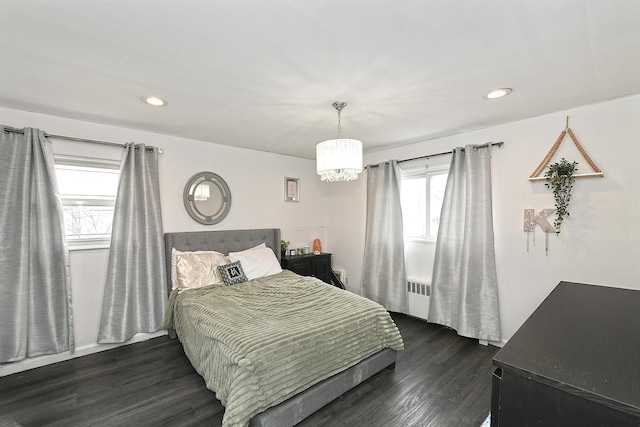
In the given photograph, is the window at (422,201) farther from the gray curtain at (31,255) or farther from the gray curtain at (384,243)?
the gray curtain at (31,255)

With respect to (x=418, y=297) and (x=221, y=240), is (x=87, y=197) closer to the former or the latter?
(x=221, y=240)

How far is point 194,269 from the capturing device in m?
2.99

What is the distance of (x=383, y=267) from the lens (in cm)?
383

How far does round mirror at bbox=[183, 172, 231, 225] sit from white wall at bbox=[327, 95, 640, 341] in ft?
9.65

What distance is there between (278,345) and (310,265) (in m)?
2.35

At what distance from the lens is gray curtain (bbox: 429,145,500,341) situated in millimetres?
2844

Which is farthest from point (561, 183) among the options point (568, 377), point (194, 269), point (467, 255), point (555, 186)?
point (194, 269)

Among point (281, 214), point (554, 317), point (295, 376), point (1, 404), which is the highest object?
point (281, 214)

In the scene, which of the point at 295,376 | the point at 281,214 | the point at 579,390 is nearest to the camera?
the point at 579,390

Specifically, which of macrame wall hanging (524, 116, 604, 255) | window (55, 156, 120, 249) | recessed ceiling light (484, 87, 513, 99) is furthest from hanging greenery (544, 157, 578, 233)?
window (55, 156, 120, 249)

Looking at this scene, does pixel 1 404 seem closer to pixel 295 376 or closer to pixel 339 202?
pixel 295 376

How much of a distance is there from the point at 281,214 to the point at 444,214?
7.86 ft

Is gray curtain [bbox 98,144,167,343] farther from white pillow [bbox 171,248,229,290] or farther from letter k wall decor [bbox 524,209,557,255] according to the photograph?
letter k wall decor [bbox 524,209,557,255]

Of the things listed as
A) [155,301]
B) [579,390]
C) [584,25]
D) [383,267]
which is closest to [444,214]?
[383,267]
